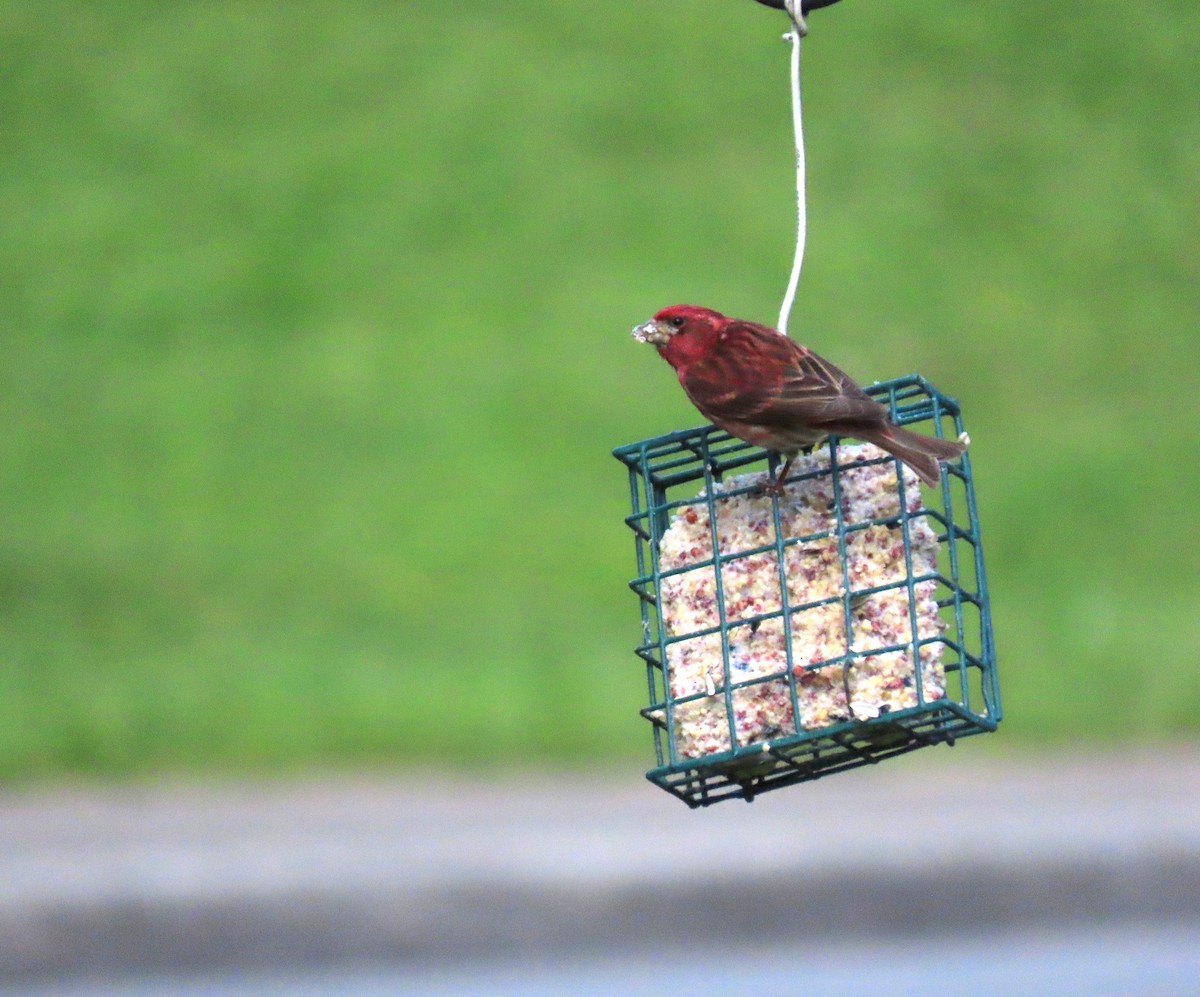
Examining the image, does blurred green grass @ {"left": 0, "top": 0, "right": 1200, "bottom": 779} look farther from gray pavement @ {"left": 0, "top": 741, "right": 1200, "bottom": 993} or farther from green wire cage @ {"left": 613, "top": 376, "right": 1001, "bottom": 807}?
green wire cage @ {"left": 613, "top": 376, "right": 1001, "bottom": 807}

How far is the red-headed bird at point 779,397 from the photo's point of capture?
540 cm

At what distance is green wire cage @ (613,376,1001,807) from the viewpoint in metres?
5.42

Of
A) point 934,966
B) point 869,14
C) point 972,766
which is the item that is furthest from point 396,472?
point 869,14

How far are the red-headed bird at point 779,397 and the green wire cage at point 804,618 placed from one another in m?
0.13

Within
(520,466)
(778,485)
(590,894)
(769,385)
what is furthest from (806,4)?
(520,466)

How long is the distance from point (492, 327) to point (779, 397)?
8543 millimetres

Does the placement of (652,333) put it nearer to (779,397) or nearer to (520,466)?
(779,397)

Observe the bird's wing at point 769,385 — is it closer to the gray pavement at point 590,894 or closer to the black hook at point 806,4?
the black hook at point 806,4

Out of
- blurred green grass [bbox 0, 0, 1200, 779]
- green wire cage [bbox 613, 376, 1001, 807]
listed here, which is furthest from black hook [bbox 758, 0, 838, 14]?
blurred green grass [bbox 0, 0, 1200, 779]

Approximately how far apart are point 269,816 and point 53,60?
7.62 m

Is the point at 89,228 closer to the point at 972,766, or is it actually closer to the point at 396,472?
the point at 396,472

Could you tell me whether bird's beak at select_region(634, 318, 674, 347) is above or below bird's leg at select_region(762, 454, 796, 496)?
above

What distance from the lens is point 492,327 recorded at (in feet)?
45.6

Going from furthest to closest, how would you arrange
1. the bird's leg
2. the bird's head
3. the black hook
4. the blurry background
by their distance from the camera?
the blurry background
the bird's head
the bird's leg
the black hook
